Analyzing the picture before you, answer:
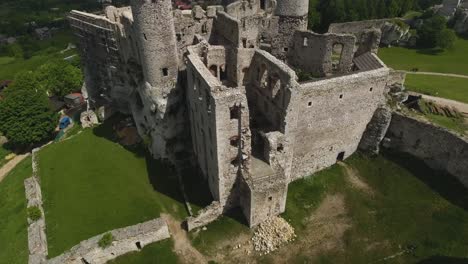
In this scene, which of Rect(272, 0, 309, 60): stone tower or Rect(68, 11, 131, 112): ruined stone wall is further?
Rect(68, 11, 131, 112): ruined stone wall

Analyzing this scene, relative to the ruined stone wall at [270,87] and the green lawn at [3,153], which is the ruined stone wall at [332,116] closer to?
the ruined stone wall at [270,87]

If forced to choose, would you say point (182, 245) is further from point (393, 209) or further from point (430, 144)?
point (430, 144)

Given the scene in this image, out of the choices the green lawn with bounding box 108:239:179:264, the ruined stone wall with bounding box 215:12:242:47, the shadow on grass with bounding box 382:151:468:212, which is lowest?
the green lawn with bounding box 108:239:179:264

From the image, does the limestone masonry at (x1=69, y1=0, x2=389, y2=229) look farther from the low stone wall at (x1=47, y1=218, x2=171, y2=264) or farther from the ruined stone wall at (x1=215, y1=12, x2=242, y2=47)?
the low stone wall at (x1=47, y1=218, x2=171, y2=264)

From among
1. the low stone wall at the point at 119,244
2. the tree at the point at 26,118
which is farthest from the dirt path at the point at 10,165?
the low stone wall at the point at 119,244

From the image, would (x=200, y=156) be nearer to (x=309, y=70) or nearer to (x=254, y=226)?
(x=254, y=226)

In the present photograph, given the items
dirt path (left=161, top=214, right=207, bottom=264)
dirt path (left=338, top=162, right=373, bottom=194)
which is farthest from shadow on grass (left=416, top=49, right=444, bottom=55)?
dirt path (left=161, top=214, right=207, bottom=264)

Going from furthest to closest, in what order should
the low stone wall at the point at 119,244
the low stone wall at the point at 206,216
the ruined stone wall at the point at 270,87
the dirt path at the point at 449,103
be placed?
1. the dirt path at the point at 449,103
2. the low stone wall at the point at 206,216
3. the ruined stone wall at the point at 270,87
4. the low stone wall at the point at 119,244
